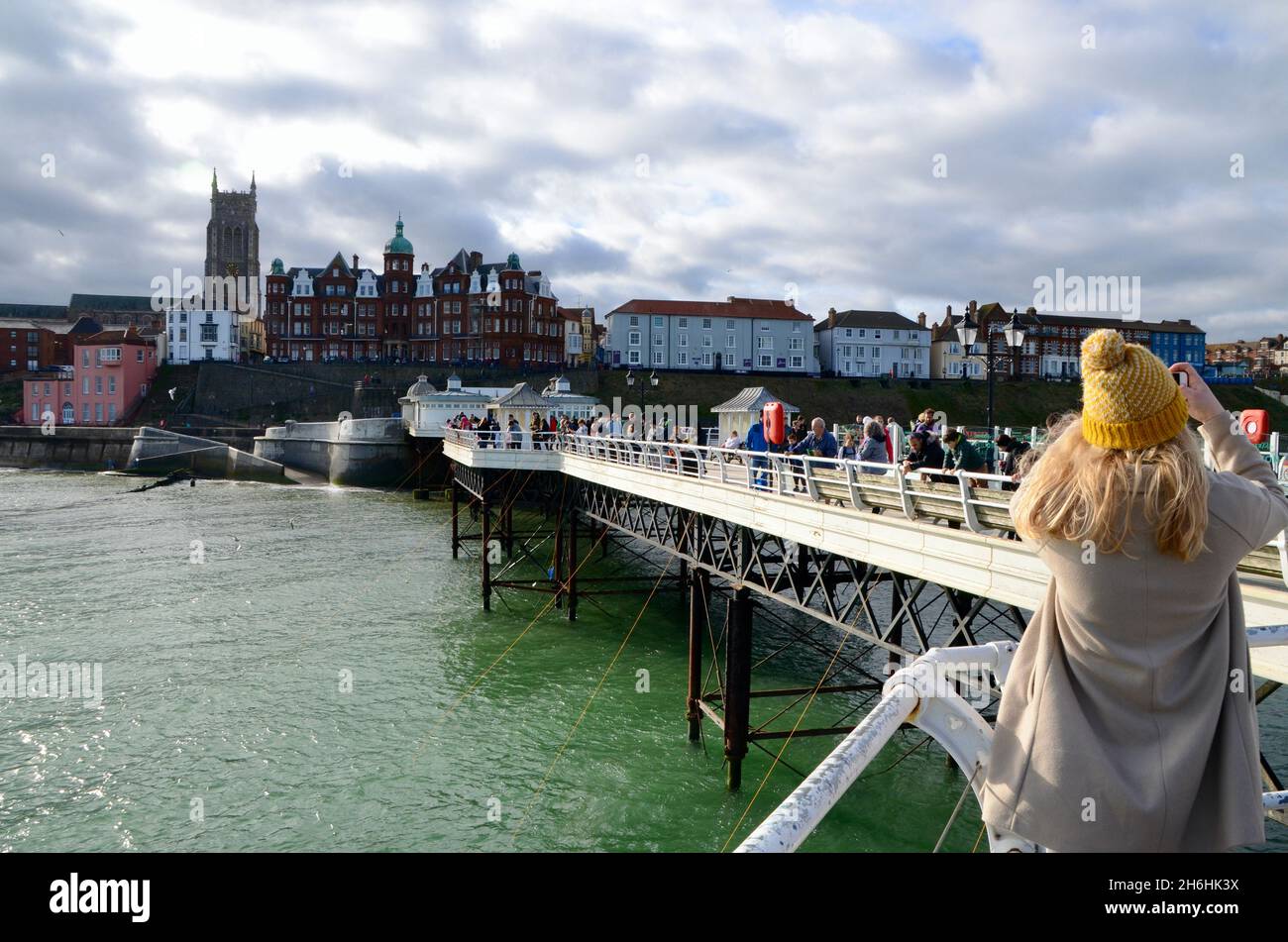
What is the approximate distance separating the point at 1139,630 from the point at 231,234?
175 metres

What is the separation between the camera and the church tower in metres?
154

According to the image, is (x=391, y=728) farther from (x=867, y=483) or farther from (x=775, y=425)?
(x=867, y=483)

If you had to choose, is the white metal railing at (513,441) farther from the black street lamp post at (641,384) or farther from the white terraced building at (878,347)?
the white terraced building at (878,347)

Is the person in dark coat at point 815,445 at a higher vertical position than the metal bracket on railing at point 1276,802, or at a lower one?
higher

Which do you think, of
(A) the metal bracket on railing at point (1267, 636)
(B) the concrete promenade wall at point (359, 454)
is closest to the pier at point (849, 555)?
(A) the metal bracket on railing at point (1267, 636)

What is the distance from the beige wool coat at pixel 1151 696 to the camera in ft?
6.88

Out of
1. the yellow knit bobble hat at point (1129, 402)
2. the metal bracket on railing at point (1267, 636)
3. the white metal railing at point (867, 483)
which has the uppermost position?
the yellow knit bobble hat at point (1129, 402)

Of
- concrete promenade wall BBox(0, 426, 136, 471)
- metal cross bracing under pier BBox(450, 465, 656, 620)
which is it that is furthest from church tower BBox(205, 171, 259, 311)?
metal cross bracing under pier BBox(450, 465, 656, 620)

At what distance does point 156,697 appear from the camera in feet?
54.4

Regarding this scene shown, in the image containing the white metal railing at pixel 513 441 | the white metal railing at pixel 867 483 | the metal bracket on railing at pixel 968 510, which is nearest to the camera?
the metal bracket on railing at pixel 968 510

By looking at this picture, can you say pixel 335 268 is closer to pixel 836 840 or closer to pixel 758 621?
pixel 758 621

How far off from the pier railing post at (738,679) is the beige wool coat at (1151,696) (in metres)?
10.2
